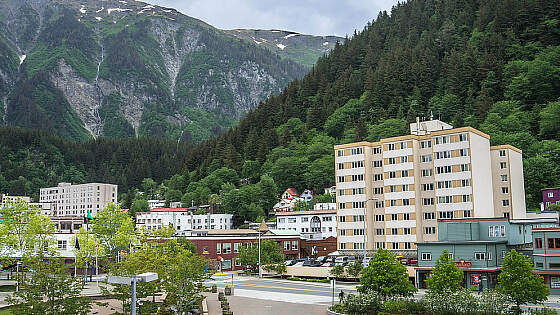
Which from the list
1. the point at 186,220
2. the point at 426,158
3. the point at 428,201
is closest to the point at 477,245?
the point at 428,201

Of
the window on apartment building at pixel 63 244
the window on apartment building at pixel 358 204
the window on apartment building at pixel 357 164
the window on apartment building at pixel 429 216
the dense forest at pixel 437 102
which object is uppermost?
the dense forest at pixel 437 102

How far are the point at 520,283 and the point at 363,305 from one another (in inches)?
488

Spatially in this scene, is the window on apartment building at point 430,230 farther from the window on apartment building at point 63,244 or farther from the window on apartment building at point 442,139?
the window on apartment building at point 63,244

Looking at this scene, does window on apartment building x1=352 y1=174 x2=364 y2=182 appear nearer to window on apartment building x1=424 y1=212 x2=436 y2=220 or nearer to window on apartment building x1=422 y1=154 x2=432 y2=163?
window on apartment building x1=422 y1=154 x2=432 y2=163

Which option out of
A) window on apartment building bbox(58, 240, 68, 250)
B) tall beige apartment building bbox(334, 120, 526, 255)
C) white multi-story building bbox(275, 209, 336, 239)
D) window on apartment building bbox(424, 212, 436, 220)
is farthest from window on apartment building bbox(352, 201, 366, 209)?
window on apartment building bbox(58, 240, 68, 250)

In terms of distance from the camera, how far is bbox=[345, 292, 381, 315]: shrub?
45156 millimetres

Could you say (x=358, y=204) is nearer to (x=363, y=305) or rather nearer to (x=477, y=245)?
(x=477, y=245)

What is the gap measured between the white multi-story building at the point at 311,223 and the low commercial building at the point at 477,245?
48.9 metres

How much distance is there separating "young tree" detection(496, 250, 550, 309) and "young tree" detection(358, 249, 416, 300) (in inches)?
313

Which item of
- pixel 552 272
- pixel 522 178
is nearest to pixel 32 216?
pixel 552 272

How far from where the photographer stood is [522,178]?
10094 centimetres

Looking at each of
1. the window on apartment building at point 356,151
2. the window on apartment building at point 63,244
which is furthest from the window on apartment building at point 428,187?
the window on apartment building at point 63,244

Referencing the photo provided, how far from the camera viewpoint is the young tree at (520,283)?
43.4 meters

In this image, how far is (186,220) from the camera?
152 metres
